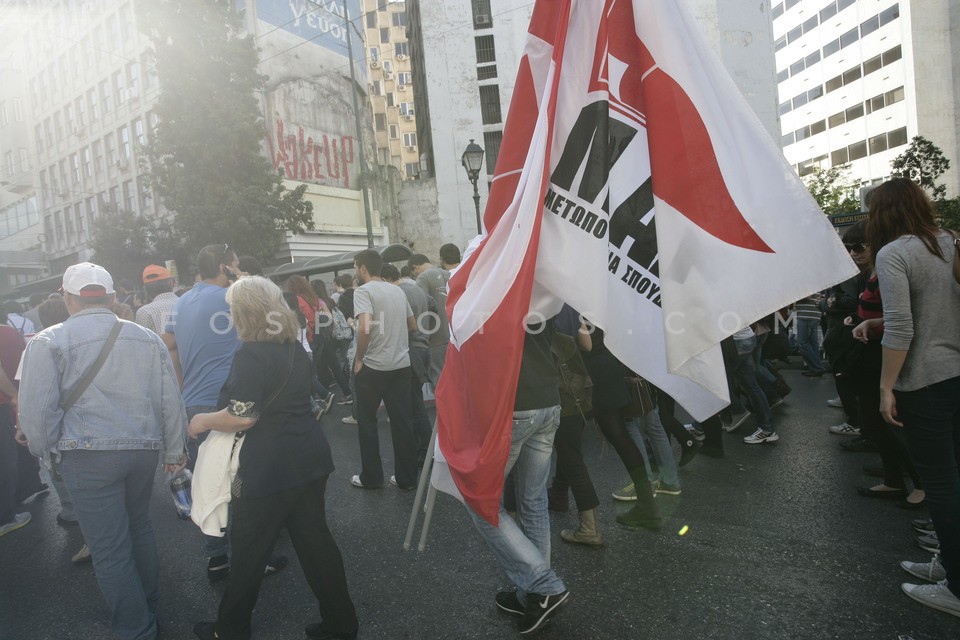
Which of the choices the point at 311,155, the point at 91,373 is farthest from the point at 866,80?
the point at 91,373

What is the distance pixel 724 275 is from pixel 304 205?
2344cm

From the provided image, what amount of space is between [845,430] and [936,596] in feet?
11.2

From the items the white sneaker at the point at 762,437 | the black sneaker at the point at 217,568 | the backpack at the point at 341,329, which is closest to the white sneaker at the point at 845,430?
the white sneaker at the point at 762,437

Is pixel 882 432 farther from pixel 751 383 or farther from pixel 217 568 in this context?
pixel 217 568

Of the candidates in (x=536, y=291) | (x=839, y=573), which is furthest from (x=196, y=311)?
(x=839, y=573)

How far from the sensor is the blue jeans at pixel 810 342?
9.34 metres

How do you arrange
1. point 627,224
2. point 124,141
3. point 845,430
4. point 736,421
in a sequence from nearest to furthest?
point 627,224, point 845,430, point 736,421, point 124,141

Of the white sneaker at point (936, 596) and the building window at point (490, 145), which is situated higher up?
the building window at point (490, 145)

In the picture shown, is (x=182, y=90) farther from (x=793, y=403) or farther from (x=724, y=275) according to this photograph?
(x=724, y=275)

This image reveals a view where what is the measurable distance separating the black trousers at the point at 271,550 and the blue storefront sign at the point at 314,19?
30.4 m

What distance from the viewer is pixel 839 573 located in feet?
10.8

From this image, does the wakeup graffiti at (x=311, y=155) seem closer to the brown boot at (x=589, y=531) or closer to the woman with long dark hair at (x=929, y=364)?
the brown boot at (x=589, y=531)

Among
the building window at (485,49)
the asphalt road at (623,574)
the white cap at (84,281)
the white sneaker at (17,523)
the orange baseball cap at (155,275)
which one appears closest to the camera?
the asphalt road at (623,574)

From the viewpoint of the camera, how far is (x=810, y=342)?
9438 millimetres
